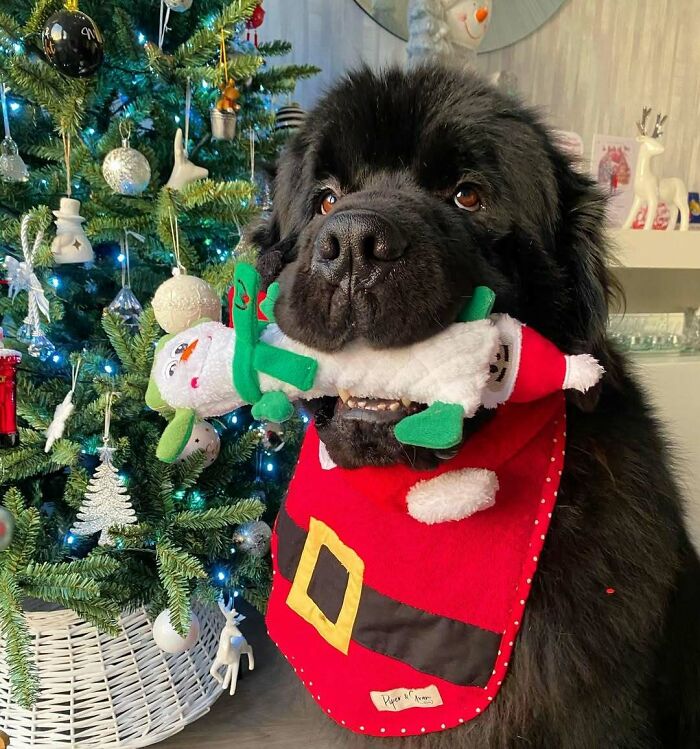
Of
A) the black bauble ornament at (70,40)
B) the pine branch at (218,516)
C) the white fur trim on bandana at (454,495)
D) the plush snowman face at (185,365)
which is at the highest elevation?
the black bauble ornament at (70,40)

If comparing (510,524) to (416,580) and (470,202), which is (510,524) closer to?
(416,580)

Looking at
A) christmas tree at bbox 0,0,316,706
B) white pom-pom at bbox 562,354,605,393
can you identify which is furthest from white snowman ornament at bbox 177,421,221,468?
white pom-pom at bbox 562,354,605,393

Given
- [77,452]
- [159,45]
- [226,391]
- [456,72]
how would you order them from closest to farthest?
[226,391], [456,72], [77,452], [159,45]

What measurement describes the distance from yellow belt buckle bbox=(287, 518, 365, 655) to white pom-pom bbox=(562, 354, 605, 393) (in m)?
0.41

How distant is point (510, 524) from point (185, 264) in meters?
0.81

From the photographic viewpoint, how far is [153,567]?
1260mm

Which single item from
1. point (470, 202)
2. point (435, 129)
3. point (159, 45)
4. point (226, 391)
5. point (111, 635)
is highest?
point (159, 45)

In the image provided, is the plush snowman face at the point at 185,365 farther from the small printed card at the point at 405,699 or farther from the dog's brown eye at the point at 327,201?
the small printed card at the point at 405,699

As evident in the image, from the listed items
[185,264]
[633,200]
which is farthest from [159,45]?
[633,200]

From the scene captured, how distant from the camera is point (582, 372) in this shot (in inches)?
25.7

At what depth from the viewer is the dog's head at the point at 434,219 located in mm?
684

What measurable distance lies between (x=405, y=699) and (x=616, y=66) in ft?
8.95

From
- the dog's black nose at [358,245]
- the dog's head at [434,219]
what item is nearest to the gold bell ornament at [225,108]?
the dog's head at [434,219]

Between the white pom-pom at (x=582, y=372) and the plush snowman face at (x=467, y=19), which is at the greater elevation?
the plush snowman face at (x=467, y=19)
